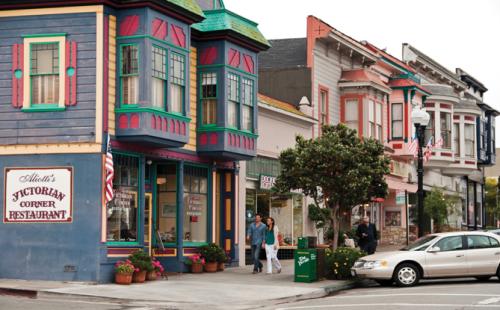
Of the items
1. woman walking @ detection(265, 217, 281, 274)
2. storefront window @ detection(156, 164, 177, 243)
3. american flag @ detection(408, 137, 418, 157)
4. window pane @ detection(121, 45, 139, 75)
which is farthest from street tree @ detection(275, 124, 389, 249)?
american flag @ detection(408, 137, 418, 157)

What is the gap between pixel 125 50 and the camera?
75.5 ft

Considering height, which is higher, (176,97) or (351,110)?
(351,110)

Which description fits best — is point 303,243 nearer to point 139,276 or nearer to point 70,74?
point 139,276

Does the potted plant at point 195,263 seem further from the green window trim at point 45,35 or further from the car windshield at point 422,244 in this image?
the green window trim at point 45,35

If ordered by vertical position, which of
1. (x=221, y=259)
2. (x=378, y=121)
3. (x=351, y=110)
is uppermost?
→ (x=351, y=110)

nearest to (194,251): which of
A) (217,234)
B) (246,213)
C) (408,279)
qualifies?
(217,234)

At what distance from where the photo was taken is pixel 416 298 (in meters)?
19.4

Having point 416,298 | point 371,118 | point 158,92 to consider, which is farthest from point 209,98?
point 371,118

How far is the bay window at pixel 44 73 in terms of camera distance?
74.8ft

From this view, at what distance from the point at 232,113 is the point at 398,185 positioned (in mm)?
19026

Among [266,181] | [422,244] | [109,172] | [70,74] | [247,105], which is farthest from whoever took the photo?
[266,181]

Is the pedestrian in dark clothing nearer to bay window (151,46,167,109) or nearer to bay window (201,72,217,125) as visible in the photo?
bay window (201,72,217,125)

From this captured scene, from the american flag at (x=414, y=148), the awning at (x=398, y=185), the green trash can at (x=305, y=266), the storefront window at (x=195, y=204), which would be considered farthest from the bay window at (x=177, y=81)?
the awning at (x=398, y=185)

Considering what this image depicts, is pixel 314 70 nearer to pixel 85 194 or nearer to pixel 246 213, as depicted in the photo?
pixel 246 213
